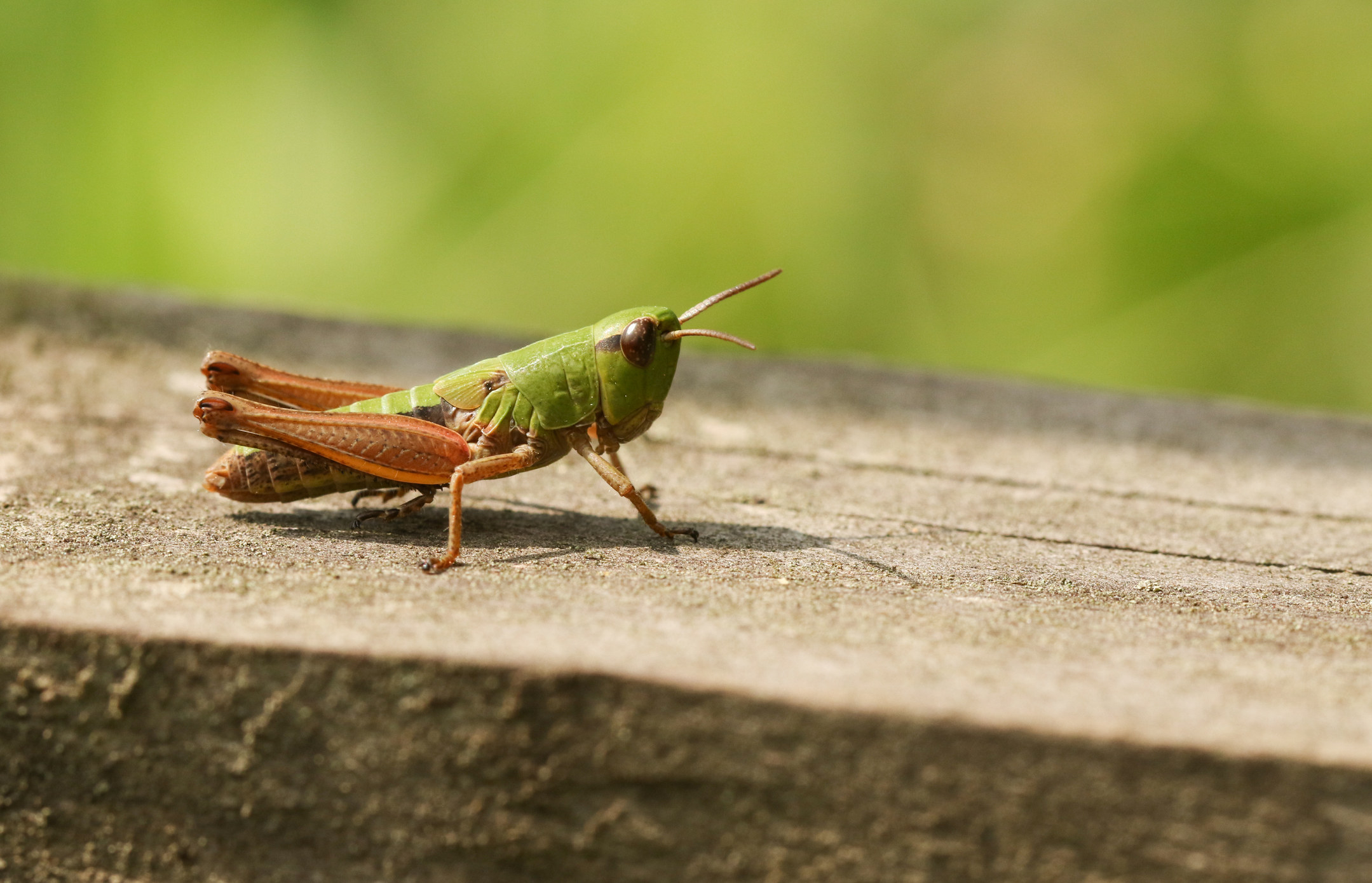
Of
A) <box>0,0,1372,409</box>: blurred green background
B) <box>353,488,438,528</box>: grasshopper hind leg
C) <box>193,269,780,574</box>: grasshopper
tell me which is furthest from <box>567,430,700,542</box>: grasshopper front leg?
<box>0,0,1372,409</box>: blurred green background

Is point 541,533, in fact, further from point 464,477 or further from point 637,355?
point 637,355

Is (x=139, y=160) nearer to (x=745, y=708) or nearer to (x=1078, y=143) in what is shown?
(x=1078, y=143)

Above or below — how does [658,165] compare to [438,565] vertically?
above

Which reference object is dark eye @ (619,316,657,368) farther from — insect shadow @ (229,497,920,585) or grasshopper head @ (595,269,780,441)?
insect shadow @ (229,497,920,585)

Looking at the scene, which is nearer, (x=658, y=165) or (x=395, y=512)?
(x=395, y=512)

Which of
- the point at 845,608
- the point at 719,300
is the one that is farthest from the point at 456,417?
the point at 845,608

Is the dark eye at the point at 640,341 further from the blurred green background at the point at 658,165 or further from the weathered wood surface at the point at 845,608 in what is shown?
→ the blurred green background at the point at 658,165

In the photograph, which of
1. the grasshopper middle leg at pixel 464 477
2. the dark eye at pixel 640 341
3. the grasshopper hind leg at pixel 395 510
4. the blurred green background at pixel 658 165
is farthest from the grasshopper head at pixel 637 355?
the blurred green background at pixel 658 165
